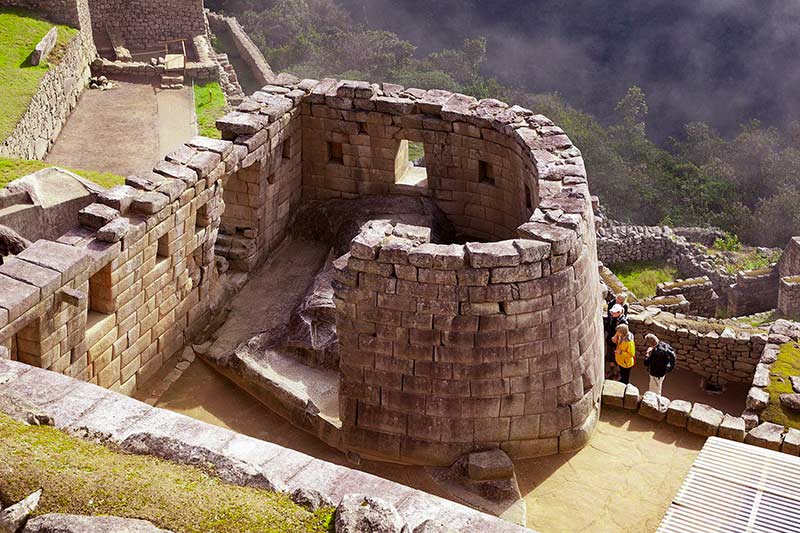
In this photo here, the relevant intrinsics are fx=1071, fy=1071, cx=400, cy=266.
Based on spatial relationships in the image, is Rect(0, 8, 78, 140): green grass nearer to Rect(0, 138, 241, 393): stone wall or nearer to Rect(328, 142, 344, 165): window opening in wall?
Rect(328, 142, 344, 165): window opening in wall

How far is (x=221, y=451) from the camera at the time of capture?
718cm

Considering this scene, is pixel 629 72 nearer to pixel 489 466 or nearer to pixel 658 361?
pixel 658 361

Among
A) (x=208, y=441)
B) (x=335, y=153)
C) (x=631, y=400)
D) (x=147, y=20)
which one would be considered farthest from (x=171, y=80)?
(x=208, y=441)

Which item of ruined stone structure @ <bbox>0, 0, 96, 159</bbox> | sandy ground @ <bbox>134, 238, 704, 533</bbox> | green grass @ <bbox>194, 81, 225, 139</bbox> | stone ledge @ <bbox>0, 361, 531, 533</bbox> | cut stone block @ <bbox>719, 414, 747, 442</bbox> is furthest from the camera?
green grass @ <bbox>194, 81, 225, 139</bbox>

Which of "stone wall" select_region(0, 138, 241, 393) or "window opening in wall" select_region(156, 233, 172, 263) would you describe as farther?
"window opening in wall" select_region(156, 233, 172, 263)

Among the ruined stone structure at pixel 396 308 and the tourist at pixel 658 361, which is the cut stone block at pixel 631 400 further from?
the tourist at pixel 658 361

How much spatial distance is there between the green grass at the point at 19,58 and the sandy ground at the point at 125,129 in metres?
1.43

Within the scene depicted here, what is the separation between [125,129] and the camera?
2684cm

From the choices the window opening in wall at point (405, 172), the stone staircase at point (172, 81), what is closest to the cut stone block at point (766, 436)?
the window opening in wall at point (405, 172)

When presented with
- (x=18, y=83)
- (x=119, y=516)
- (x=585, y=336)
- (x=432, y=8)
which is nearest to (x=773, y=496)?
(x=585, y=336)

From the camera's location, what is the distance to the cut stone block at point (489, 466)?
12.0 m

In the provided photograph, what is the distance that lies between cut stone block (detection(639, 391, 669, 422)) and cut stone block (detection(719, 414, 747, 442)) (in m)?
0.74

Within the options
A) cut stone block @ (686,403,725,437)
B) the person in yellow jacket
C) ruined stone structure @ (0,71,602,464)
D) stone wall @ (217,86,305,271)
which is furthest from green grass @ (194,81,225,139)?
cut stone block @ (686,403,725,437)

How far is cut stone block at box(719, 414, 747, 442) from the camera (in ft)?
44.3
